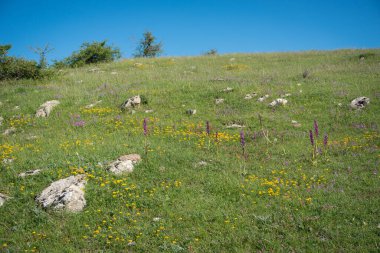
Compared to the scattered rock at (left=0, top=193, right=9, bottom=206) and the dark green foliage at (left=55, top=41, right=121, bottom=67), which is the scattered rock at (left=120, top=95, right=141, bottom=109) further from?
the dark green foliage at (left=55, top=41, right=121, bottom=67)

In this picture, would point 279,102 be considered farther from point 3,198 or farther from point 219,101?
point 3,198

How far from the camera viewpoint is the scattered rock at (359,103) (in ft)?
57.4

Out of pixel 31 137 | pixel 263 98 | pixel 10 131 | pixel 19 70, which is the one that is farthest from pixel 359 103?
pixel 19 70

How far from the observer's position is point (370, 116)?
16297 mm

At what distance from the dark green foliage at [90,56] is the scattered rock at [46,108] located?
67.9 ft

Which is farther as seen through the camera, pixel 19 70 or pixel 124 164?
pixel 19 70

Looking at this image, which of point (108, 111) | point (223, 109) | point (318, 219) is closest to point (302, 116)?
point (223, 109)

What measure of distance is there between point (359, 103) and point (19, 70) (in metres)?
27.8

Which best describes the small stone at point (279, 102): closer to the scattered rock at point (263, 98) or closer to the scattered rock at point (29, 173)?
the scattered rock at point (263, 98)

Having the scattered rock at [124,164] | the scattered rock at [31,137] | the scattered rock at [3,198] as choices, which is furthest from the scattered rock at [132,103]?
the scattered rock at [3,198]

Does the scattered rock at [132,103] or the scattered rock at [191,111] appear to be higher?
the scattered rock at [132,103]

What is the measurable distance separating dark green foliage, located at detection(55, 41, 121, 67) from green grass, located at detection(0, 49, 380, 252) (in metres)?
18.7

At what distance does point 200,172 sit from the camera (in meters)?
11.0

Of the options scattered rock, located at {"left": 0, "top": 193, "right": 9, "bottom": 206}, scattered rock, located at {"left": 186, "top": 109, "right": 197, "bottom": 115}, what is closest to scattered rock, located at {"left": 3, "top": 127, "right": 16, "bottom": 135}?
scattered rock, located at {"left": 0, "top": 193, "right": 9, "bottom": 206}
